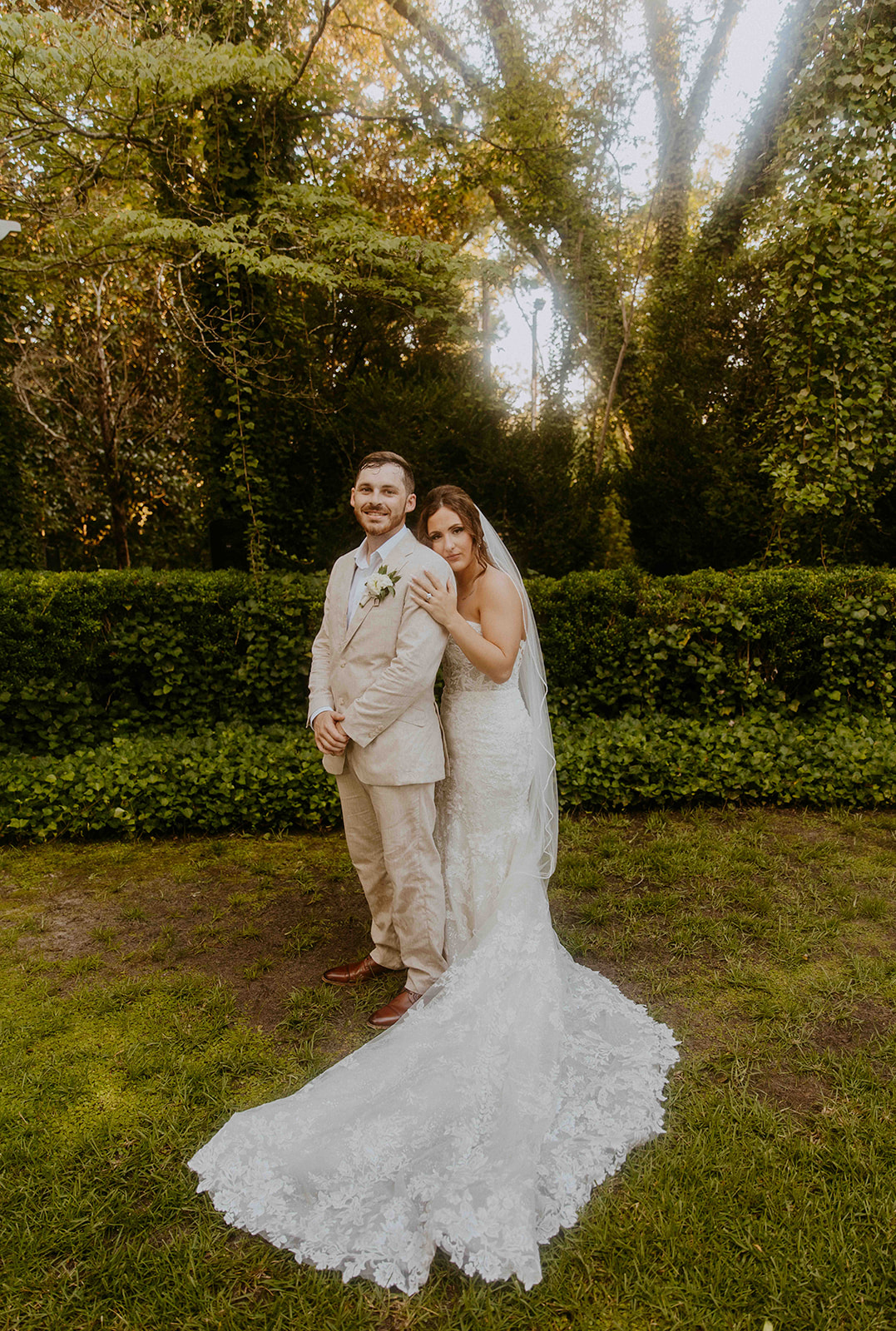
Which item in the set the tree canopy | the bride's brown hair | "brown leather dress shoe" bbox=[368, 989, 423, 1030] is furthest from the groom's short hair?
the tree canopy

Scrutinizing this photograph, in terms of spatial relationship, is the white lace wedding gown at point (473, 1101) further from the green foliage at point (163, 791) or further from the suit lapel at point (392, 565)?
the green foliage at point (163, 791)

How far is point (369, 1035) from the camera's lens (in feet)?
9.99

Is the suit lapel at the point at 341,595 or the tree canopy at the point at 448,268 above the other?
the tree canopy at the point at 448,268

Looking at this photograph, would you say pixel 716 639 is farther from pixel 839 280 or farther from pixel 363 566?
pixel 363 566

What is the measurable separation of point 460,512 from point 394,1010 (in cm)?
194

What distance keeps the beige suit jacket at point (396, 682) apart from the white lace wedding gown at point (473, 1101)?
0.22 meters

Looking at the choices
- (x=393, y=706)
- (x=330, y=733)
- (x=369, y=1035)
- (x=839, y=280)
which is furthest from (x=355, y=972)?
(x=839, y=280)

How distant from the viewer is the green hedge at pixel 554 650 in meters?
5.36

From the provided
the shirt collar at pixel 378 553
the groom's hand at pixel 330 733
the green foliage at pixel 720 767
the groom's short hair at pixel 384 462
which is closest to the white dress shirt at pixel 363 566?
the shirt collar at pixel 378 553

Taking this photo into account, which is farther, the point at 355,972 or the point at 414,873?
the point at 355,972

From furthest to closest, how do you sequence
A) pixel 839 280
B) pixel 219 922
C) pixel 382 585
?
1. pixel 839 280
2. pixel 219 922
3. pixel 382 585

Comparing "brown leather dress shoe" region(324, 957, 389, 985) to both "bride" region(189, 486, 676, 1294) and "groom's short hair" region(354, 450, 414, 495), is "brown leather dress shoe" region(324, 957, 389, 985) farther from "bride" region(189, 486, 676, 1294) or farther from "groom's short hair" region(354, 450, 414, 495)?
"groom's short hair" region(354, 450, 414, 495)

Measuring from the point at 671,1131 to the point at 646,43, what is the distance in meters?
11.8

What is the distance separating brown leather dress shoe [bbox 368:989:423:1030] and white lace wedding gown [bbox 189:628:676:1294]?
203 millimetres
